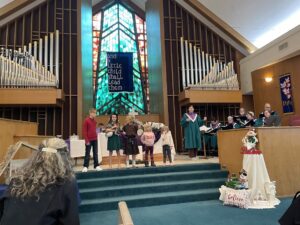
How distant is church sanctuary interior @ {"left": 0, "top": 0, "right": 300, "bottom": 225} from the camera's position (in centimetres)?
366

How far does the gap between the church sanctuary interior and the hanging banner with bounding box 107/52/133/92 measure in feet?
0.14

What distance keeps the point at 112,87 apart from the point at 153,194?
21.7ft

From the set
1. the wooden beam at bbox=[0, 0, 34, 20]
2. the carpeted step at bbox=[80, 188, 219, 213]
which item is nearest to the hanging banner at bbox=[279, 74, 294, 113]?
the carpeted step at bbox=[80, 188, 219, 213]

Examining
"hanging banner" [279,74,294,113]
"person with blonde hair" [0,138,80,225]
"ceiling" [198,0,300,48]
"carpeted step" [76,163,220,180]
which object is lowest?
"carpeted step" [76,163,220,180]

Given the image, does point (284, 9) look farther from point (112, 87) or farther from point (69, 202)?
→ point (69, 202)

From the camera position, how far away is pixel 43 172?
154 cm

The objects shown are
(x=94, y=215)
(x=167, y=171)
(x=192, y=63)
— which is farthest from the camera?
(x=192, y=63)

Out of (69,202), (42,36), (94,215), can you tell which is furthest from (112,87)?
(69,202)

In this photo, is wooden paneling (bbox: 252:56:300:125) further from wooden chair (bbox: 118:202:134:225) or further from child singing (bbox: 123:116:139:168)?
wooden chair (bbox: 118:202:134:225)

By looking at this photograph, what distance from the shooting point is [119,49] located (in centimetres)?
1348

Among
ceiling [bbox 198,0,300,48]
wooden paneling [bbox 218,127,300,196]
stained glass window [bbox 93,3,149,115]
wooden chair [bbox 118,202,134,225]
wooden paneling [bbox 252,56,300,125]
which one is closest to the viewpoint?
wooden chair [bbox 118,202,134,225]

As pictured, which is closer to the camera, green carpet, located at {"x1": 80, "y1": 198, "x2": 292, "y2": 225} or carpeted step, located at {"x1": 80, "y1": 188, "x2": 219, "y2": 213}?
green carpet, located at {"x1": 80, "y1": 198, "x2": 292, "y2": 225}

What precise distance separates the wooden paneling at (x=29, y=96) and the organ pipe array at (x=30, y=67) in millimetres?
231

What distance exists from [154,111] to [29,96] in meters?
4.86
